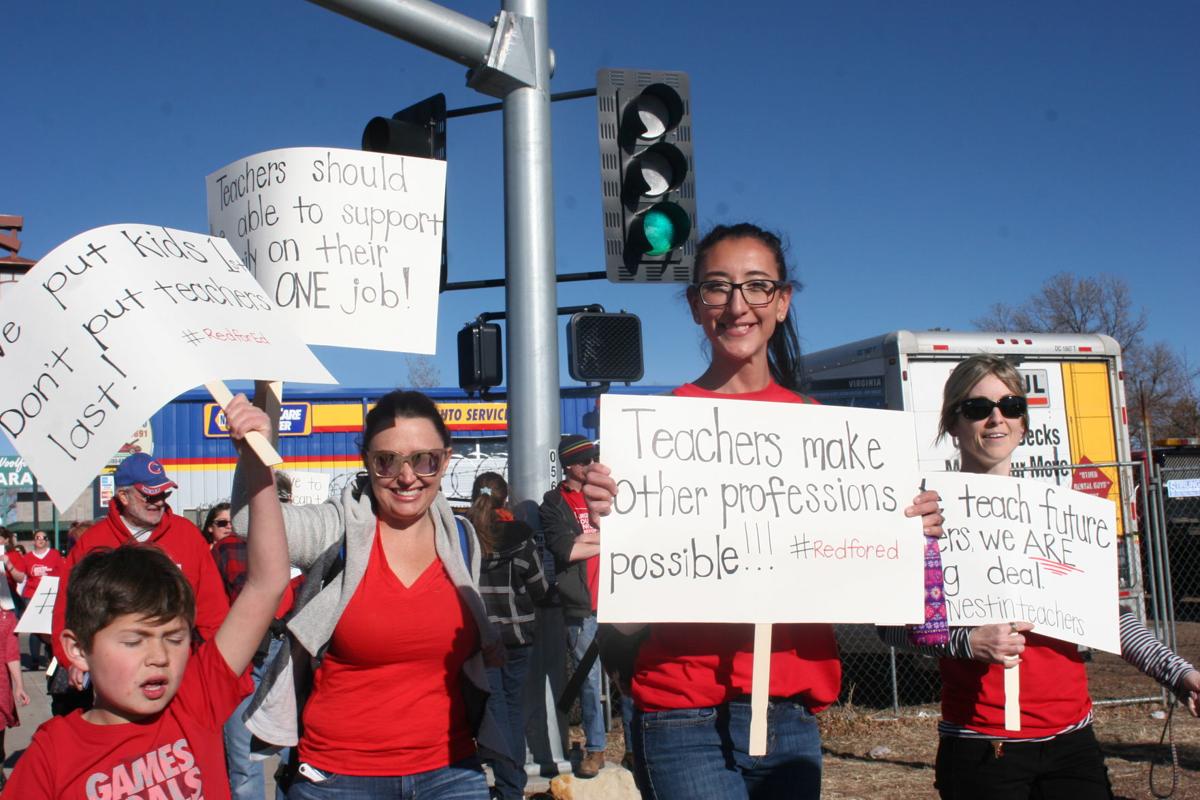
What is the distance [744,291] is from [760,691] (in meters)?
1.01

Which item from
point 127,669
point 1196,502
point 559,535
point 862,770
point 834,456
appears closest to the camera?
point 127,669

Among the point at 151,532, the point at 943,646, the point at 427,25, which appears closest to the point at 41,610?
the point at 151,532

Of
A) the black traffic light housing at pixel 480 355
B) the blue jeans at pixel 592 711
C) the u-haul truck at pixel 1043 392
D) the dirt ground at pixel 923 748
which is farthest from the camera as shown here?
the u-haul truck at pixel 1043 392

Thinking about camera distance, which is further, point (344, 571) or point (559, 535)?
point (559, 535)

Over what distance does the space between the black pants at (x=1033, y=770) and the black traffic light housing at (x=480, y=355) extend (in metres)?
3.44

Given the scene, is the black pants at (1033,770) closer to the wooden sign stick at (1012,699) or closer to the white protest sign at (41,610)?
the wooden sign stick at (1012,699)

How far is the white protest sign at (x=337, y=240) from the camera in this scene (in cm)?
338

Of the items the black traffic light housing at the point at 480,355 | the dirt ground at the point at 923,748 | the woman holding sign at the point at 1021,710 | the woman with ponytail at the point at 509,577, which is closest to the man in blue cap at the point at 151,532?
the woman with ponytail at the point at 509,577

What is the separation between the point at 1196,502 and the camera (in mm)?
16609

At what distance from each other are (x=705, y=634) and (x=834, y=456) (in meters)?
0.57

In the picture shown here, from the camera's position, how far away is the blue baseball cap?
5320 mm

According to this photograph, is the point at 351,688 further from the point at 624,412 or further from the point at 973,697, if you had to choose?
the point at 973,697

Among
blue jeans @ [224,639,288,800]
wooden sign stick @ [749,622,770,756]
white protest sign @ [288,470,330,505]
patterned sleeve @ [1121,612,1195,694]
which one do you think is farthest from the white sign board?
wooden sign stick @ [749,622,770,756]

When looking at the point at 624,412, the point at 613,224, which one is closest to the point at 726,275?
the point at 624,412
